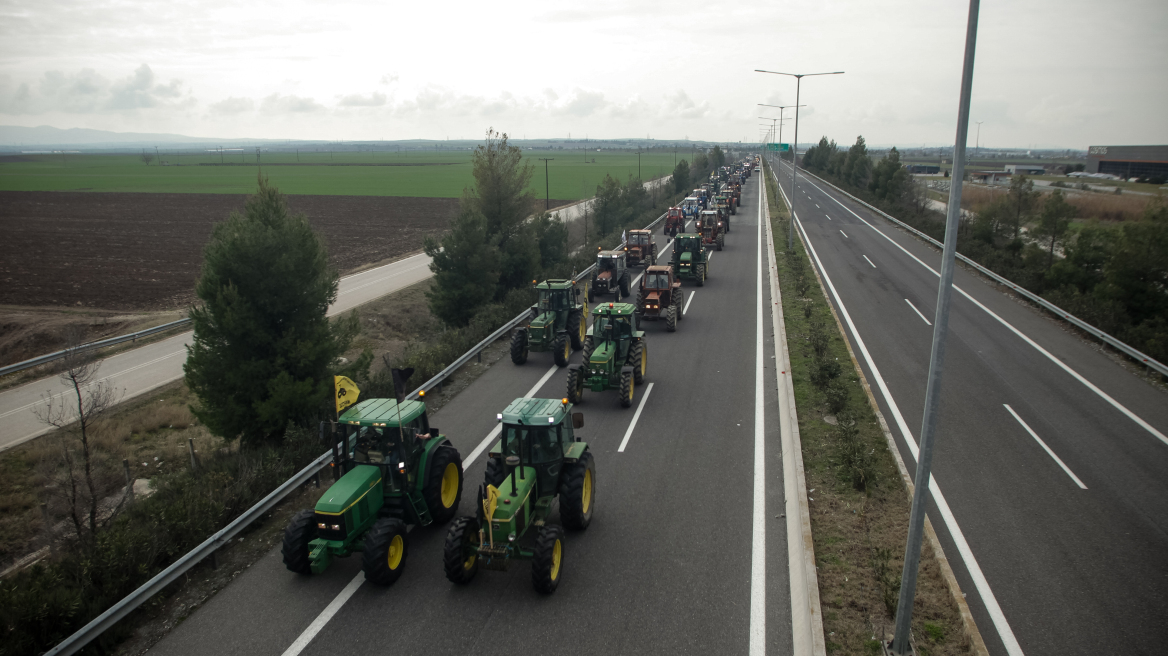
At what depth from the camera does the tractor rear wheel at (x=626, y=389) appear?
53.3 ft

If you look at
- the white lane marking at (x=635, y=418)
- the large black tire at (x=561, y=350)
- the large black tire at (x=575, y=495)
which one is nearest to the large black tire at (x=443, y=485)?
the large black tire at (x=575, y=495)

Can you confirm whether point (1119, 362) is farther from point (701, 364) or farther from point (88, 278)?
point (88, 278)

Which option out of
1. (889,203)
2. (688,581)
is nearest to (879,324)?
(688,581)

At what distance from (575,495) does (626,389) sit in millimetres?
6100

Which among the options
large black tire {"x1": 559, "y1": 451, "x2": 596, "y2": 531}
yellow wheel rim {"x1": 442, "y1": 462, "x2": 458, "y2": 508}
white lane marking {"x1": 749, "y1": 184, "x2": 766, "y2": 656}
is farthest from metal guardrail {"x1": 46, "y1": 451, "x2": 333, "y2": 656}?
white lane marking {"x1": 749, "y1": 184, "x2": 766, "y2": 656}

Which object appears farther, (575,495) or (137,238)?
(137,238)

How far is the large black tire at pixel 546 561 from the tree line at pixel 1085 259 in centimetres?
2087

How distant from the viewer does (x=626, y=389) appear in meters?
16.2

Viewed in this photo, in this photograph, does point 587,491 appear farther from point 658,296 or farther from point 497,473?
point 658,296

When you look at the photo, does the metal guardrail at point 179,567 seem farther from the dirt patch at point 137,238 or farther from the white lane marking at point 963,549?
the dirt patch at point 137,238

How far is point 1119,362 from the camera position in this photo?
19.5 meters

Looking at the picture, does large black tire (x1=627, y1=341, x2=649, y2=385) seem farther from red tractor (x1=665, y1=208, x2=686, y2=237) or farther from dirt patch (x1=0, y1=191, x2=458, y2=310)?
red tractor (x1=665, y1=208, x2=686, y2=237)

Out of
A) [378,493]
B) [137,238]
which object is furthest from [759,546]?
[137,238]

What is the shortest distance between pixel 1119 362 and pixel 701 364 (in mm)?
12794
